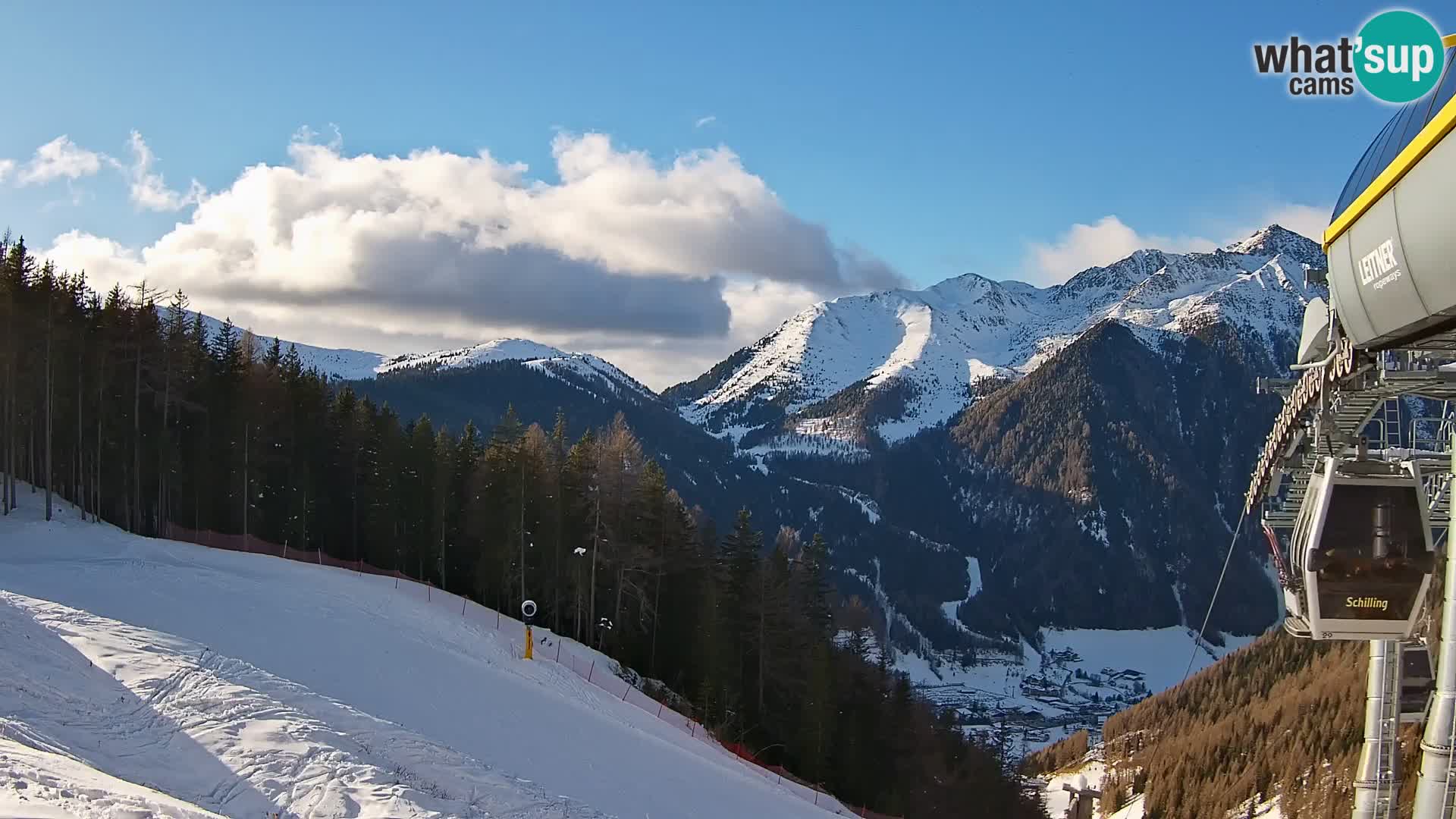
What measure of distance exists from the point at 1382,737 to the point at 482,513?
1438 inches

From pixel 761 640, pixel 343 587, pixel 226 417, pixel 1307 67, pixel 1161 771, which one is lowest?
pixel 1161 771

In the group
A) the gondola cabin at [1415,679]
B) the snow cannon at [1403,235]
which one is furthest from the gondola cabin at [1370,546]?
the snow cannon at [1403,235]

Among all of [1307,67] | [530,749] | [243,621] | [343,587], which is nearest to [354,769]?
[530,749]

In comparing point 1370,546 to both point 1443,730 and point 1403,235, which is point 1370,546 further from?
point 1403,235

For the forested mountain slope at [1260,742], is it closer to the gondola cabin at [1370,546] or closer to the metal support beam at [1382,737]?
the metal support beam at [1382,737]

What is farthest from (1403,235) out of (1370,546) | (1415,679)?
(1415,679)

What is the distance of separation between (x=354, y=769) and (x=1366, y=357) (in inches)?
553

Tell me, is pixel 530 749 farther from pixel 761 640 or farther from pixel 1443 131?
pixel 761 640

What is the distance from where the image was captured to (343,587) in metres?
31.8

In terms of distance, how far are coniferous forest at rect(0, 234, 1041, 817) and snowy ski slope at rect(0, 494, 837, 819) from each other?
11.4 metres

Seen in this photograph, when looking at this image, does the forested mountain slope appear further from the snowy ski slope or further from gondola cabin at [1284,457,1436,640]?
the snowy ski slope

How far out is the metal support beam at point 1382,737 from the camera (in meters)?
15.3

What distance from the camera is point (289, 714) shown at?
1605 cm

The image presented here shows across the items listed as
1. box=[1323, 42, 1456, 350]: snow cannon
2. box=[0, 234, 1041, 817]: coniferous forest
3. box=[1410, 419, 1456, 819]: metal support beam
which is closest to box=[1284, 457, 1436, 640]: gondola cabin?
box=[1410, 419, 1456, 819]: metal support beam
